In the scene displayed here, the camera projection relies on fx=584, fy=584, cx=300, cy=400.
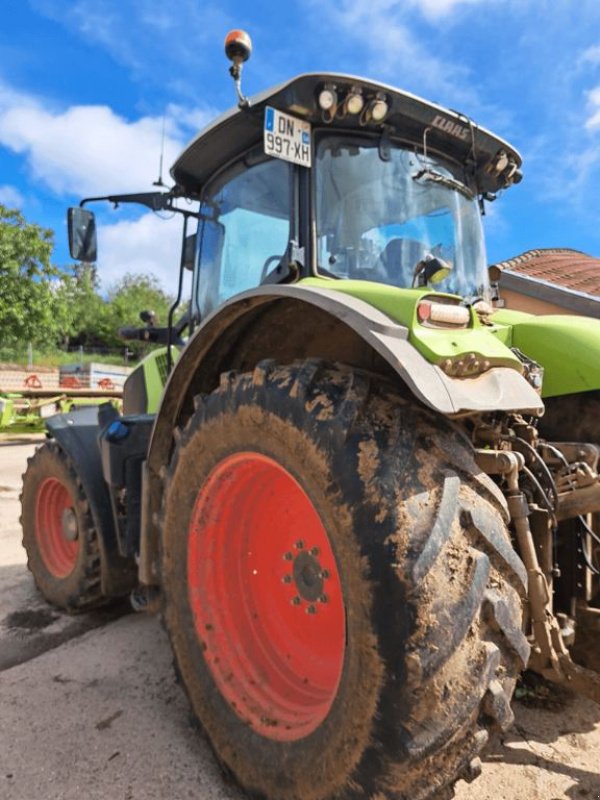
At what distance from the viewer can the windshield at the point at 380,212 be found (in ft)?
7.61

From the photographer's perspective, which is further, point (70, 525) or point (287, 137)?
point (70, 525)

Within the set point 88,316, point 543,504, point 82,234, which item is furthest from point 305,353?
point 88,316


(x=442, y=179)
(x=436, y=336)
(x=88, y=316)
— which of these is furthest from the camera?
(x=88, y=316)

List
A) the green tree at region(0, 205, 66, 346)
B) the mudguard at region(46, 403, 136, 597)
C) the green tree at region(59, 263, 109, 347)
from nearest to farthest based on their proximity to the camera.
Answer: the mudguard at region(46, 403, 136, 597)
the green tree at region(0, 205, 66, 346)
the green tree at region(59, 263, 109, 347)

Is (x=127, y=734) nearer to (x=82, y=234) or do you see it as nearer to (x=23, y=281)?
(x=82, y=234)

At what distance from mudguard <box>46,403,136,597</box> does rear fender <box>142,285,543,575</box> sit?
79 centimetres

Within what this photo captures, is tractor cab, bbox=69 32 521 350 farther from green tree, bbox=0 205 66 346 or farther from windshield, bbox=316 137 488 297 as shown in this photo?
green tree, bbox=0 205 66 346

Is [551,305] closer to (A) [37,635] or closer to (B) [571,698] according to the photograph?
(B) [571,698]

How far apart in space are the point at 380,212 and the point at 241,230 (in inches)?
27.4

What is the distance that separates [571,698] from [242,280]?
2228 mm

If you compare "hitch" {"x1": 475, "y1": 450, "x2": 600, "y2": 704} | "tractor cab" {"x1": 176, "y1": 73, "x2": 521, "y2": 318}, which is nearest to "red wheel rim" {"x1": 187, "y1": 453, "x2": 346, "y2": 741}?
"hitch" {"x1": 475, "y1": 450, "x2": 600, "y2": 704}

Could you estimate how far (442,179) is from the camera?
260cm

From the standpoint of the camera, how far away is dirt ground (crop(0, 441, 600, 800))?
1.84 metres

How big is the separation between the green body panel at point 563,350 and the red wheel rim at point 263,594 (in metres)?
1.00
